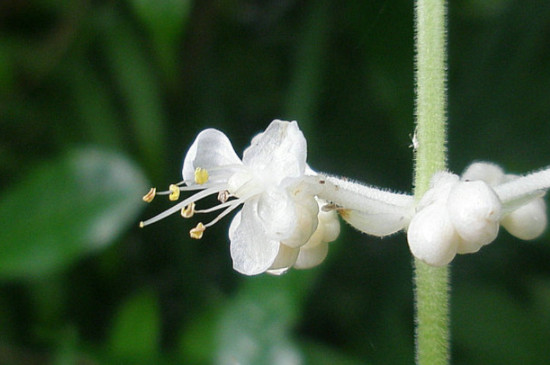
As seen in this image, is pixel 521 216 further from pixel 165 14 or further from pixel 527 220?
pixel 165 14

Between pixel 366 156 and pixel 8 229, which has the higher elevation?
pixel 366 156

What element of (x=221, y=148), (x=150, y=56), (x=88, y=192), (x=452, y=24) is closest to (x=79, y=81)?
(x=150, y=56)

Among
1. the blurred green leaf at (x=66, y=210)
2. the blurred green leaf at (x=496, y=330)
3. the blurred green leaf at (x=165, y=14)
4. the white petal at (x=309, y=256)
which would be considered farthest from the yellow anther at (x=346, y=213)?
the blurred green leaf at (x=496, y=330)

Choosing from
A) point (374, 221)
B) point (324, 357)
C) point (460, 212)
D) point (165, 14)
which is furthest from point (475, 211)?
point (324, 357)

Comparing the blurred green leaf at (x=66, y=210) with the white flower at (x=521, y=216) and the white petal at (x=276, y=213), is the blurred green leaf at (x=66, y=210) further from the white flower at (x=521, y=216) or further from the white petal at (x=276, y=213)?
the white flower at (x=521, y=216)

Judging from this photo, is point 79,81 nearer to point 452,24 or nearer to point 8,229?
point 8,229
